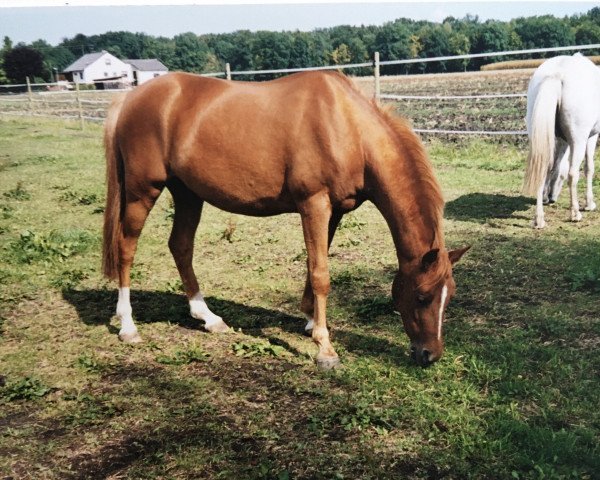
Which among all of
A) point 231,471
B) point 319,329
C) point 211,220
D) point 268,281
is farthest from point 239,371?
point 211,220

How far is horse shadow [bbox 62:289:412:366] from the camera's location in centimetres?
384

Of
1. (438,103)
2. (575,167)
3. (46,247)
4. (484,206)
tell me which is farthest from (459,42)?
(46,247)

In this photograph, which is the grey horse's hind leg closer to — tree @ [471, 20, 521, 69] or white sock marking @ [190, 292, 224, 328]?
white sock marking @ [190, 292, 224, 328]

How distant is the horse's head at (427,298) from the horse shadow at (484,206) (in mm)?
3892

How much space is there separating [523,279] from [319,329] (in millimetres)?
2317

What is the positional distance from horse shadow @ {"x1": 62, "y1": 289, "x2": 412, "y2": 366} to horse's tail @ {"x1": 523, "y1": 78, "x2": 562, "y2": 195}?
3.55 meters

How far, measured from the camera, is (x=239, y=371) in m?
3.55

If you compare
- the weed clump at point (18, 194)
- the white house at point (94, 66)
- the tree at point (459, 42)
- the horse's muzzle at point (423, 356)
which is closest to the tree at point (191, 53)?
the tree at point (459, 42)

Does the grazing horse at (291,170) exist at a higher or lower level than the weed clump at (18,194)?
higher

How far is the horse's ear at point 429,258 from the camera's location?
9.94 ft

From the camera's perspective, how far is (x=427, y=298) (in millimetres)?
3164

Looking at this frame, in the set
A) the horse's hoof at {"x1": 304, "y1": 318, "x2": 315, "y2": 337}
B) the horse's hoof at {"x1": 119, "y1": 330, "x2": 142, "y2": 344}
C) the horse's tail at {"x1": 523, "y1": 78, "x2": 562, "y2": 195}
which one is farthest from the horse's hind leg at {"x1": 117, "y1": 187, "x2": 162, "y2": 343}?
the horse's tail at {"x1": 523, "y1": 78, "x2": 562, "y2": 195}

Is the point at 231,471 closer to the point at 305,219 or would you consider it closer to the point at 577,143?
the point at 305,219

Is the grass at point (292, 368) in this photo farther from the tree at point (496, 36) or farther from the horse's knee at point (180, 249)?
the tree at point (496, 36)
